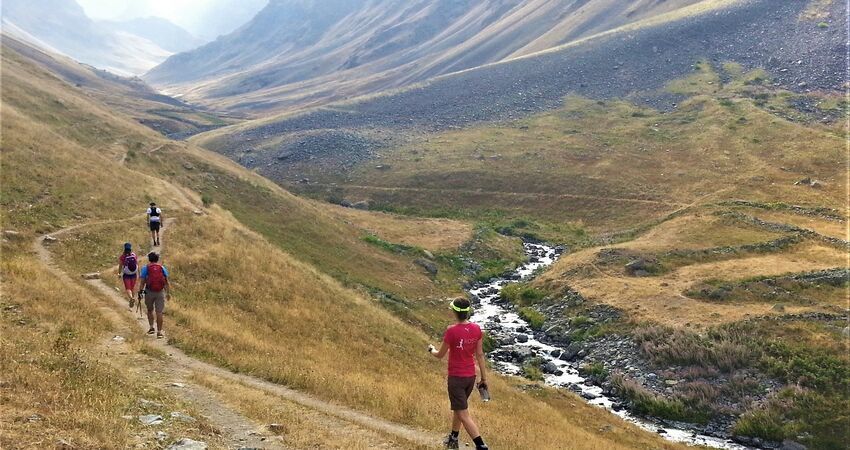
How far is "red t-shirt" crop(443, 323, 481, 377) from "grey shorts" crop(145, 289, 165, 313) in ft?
46.3

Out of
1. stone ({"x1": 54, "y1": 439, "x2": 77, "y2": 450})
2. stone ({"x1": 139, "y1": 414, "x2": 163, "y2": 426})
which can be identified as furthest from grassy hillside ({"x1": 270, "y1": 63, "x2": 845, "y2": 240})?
stone ({"x1": 54, "y1": 439, "x2": 77, "y2": 450})

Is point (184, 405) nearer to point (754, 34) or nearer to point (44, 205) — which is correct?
point (44, 205)

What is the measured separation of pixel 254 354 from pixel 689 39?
143 meters

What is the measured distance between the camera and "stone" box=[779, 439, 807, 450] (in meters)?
27.8

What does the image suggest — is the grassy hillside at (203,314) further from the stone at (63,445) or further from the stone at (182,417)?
the stone at (182,417)

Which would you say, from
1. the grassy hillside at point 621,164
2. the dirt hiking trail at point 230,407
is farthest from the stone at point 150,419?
the grassy hillside at point 621,164

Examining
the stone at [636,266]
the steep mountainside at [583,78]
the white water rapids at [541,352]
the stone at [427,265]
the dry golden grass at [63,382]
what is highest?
the steep mountainside at [583,78]

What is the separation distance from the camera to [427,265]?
59969 millimetres

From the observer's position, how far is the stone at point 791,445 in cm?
2784

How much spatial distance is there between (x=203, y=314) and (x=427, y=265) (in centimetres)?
3462

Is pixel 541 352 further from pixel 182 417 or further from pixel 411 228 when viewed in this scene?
pixel 411 228

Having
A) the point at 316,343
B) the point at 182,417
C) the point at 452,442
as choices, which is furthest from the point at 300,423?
the point at 316,343

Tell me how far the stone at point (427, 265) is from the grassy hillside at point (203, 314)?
2.79 m

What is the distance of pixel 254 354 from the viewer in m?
23.0
